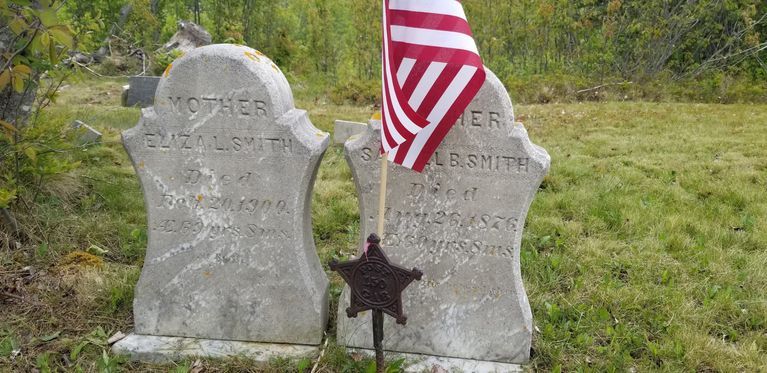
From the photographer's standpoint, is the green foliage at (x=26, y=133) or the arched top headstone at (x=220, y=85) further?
the green foliage at (x=26, y=133)

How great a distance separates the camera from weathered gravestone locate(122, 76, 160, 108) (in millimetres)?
9891

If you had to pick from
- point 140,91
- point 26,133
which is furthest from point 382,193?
point 140,91

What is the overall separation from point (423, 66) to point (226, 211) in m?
1.36

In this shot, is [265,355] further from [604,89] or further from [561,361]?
[604,89]

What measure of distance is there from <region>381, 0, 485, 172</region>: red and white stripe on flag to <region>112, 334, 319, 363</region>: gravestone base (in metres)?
1.32

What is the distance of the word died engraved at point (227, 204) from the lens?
10.3 feet

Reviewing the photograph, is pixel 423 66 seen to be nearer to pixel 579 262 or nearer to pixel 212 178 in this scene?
pixel 212 178

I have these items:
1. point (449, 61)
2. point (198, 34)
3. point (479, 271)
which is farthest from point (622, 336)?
point (198, 34)

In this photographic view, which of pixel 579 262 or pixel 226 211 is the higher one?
pixel 226 211

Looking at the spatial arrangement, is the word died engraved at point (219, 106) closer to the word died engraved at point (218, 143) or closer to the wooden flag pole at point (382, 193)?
the word died engraved at point (218, 143)

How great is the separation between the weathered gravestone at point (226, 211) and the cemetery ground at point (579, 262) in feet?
0.73

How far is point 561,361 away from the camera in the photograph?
3.15 metres

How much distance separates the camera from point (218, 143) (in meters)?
3.09

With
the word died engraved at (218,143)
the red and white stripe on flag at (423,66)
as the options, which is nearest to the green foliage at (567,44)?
the word died engraved at (218,143)
